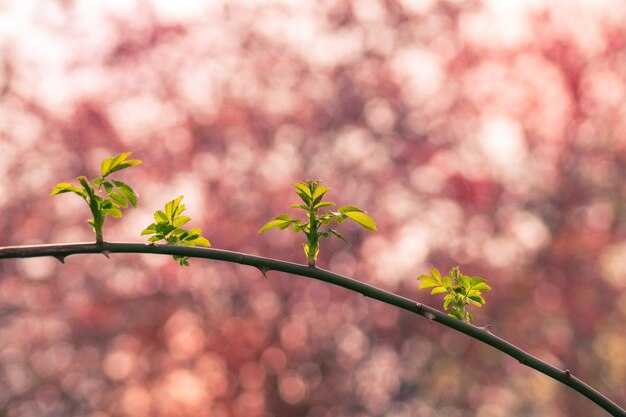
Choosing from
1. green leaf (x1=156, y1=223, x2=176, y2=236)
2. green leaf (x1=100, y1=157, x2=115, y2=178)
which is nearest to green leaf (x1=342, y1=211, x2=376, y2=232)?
green leaf (x1=156, y1=223, x2=176, y2=236)

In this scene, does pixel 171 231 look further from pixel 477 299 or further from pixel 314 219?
pixel 477 299

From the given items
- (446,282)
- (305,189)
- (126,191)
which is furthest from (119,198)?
(446,282)

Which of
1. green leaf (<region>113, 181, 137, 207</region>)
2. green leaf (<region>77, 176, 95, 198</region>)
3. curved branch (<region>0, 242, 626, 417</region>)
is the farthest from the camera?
green leaf (<region>113, 181, 137, 207</region>)

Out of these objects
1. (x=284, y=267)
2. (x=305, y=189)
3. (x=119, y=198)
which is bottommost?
(x=284, y=267)

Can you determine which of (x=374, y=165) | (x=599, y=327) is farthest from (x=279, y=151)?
(x=599, y=327)

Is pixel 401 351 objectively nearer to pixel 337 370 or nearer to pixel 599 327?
pixel 337 370

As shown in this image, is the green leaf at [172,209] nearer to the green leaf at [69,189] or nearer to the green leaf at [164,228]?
the green leaf at [164,228]

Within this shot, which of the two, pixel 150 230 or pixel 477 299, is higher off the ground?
pixel 477 299

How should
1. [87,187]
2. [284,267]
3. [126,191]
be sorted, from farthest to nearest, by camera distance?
[126,191], [87,187], [284,267]

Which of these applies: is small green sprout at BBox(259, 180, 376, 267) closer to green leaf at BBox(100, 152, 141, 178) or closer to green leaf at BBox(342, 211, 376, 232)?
green leaf at BBox(342, 211, 376, 232)
